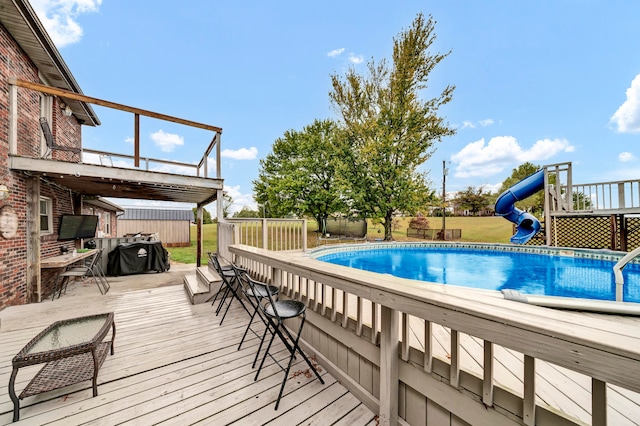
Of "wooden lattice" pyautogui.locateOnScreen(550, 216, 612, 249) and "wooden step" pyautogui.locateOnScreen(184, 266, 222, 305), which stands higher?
"wooden lattice" pyautogui.locateOnScreen(550, 216, 612, 249)

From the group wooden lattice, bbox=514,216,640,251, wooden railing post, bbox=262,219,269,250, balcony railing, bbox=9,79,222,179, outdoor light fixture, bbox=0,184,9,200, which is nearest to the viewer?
outdoor light fixture, bbox=0,184,9,200

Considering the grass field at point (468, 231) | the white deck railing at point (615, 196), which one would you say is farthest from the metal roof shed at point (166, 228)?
the white deck railing at point (615, 196)

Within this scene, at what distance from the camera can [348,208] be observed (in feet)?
52.0

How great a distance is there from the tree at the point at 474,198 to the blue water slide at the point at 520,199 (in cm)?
1736

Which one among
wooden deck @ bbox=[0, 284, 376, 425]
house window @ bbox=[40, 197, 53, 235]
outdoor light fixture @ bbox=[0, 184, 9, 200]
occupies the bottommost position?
wooden deck @ bbox=[0, 284, 376, 425]

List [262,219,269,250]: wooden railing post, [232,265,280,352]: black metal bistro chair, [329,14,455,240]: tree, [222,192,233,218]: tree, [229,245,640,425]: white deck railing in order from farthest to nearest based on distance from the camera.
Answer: [329,14,455,240]: tree → [262,219,269,250]: wooden railing post → [222,192,233,218]: tree → [232,265,280,352]: black metal bistro chair → [229,245,640,425]: white deck railing

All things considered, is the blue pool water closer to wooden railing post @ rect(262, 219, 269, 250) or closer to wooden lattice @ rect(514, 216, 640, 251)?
wooden lattice @ rect(514, 216, 640, 251)

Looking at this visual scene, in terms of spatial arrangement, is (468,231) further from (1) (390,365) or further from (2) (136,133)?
(2) (136,133)

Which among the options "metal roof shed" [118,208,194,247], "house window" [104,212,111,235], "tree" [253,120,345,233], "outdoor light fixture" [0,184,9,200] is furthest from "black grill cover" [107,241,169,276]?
"metal roof shed" [118,208,194,247]

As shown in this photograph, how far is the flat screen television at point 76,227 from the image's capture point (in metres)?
6.00

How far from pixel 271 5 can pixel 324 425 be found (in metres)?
11.3

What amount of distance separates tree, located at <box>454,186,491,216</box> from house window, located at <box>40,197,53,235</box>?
30.3 m

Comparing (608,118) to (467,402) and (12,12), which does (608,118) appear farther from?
(12,12)

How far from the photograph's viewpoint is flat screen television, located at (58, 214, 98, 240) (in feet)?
19.7
